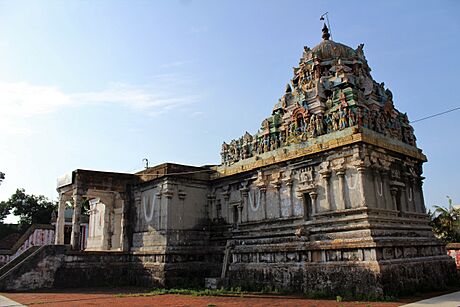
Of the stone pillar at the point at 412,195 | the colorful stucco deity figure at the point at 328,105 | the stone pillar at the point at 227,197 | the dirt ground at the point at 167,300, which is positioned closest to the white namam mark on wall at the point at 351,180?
the colorful stucco deity figure at the point at 328,105

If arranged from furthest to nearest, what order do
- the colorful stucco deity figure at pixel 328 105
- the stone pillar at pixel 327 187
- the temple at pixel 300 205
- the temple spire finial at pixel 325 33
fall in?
1. the temple spire finial at pixel 325 33
2. the colorful stucco deity figure at pixel 328 105
3. the stone pillar at pixel 327 187
4. the temple at pixel 300 205

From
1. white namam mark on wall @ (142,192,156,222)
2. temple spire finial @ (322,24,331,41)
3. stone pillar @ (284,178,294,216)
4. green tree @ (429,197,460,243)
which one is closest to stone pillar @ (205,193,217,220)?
white namam mark on wall @ (142,192,156,222)

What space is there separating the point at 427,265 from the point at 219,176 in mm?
11520

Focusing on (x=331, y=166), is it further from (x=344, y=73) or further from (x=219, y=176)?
(x=219, y=176)

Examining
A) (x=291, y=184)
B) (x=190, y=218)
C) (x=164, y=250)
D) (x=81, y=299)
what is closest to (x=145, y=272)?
(x=164, y=250)

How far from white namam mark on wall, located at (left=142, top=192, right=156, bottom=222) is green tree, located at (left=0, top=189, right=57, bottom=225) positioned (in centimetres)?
3275

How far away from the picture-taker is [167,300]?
50.9 ft

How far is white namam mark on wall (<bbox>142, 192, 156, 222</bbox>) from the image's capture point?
74.5ft

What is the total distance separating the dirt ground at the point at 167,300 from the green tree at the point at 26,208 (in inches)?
1390

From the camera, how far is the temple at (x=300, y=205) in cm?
1554

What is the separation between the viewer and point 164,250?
2075 centimetres

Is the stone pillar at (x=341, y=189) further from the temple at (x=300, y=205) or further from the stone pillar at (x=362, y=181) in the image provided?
the stone pillar at (x=362, y=181)

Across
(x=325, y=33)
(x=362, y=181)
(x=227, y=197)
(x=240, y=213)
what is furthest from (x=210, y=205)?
A: (x=325, y=33)

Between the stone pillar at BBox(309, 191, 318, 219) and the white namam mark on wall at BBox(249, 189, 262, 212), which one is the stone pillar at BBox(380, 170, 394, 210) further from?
the white namam mark on wall at BBox(249, 189, 262, 212)
